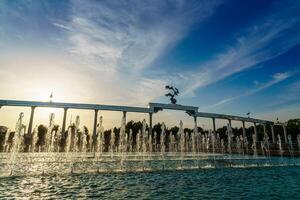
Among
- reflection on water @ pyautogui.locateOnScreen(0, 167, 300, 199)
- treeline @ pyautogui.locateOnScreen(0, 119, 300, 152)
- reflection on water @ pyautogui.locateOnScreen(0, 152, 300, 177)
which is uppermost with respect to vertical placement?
treeline @ pyautogui.locateOnScreen(0, 119, 300, 152)

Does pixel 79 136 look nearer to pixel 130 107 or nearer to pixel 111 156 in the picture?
pixel 130 107

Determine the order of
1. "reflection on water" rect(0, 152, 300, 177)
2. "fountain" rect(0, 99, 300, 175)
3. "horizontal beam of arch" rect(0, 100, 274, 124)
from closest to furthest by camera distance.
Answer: "reflection on water" rect(0, 152, 300, 177), "fountain" rect(0, 99, 300, 175), "horizontal beam of arch" rect(0, 100, 274, 124)

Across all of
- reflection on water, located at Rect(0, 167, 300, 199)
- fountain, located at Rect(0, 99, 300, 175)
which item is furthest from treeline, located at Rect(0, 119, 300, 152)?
reflection on water, located at Rect(0, 167, 300, 199)

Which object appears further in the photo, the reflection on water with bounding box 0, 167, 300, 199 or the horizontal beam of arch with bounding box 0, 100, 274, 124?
the horizontal beam of arch with bounding box 0, 100, 274, 124

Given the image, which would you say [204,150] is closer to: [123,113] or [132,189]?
[123,113]

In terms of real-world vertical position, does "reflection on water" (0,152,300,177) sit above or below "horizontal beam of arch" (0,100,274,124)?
below

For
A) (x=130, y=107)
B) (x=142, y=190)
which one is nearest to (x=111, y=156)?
(x=130, y=107)

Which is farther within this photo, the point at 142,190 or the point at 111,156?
the point at 111,156

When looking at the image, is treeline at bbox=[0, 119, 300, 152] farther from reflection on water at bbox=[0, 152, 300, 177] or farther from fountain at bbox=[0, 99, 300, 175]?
reflection on water at bbox=[0, 152, 300, 177]

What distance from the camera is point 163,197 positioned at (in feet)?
29.1

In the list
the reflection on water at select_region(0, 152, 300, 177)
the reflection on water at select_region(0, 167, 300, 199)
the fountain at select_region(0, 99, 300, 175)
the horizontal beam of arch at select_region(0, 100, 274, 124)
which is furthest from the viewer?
the horizontal beam of arch at select_region(0, 100, 274, 124)

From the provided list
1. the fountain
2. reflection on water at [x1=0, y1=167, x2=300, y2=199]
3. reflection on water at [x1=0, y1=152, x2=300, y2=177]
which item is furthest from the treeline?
reflection on water at [x1=0, y1=167, x2=300, y2=199]

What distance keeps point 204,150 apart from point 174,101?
52.4ft

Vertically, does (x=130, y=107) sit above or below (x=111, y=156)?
above
